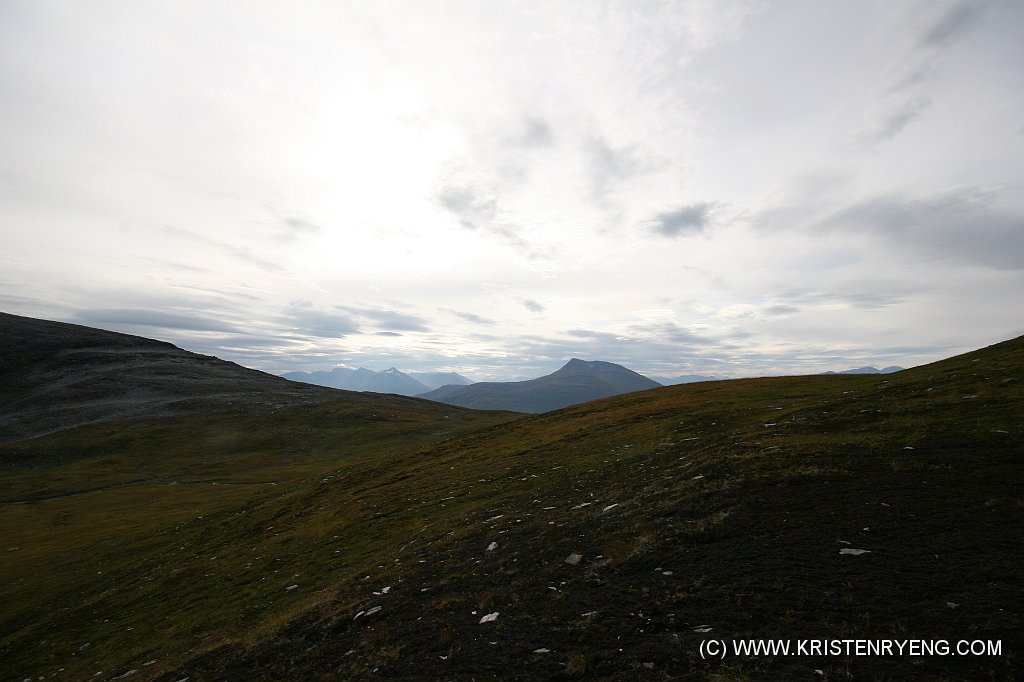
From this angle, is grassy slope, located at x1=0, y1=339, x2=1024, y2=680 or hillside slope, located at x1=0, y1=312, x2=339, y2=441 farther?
hillside slope, located at x1=0, y1=312, x2=339, y2=441

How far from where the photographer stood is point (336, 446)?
320ft

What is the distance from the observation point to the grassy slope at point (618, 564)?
865 centimetres

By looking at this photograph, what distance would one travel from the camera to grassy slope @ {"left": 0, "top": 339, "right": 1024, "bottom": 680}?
8648 millimetres

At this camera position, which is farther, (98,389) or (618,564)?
(98,389)

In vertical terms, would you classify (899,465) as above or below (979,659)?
above

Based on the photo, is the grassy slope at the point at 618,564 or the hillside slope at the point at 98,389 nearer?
the grassy slope at the point at 618,564

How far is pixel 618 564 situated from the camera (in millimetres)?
12336

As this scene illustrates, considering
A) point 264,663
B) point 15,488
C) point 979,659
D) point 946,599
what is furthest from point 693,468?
point 15,488

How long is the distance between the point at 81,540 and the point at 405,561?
52.1 m

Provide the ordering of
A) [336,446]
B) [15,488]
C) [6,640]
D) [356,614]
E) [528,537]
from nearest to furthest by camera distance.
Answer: [356,614]
[528,537]
[6,640]
[15,488]
[336,446]

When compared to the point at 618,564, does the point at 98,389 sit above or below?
below

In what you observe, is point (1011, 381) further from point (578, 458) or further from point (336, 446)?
point (336, 446)

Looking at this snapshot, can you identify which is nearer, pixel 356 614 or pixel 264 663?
pixel 264 663

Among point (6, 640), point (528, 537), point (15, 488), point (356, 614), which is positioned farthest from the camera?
point (15, 488)
